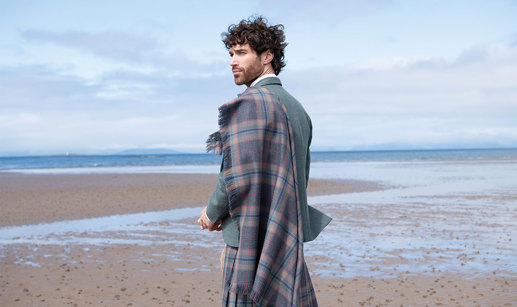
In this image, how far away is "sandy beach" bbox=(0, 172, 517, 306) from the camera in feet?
18.4

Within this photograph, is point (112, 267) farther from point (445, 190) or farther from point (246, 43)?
point (445, 190)

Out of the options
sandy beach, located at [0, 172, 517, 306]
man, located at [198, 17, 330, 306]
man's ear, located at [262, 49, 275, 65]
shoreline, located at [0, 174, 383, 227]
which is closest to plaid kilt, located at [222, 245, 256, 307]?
man, located at [198, 17, 330, 306]

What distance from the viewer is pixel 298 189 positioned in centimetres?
240

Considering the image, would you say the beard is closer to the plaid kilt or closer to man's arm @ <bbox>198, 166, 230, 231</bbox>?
man's arm @ <bbox>198, 166, 230, 231</bbox>

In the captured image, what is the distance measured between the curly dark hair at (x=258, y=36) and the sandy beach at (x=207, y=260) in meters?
3.62

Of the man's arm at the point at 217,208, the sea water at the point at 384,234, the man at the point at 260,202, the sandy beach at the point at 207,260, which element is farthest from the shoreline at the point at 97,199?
the man at the point at 260,202

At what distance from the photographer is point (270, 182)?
2.31 metres

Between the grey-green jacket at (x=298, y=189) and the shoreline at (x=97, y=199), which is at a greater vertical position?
the grey-green jacket at (x=298, y=189)

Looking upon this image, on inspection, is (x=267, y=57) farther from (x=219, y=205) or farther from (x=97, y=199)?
(x=97, y=199)

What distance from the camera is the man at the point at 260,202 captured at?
2.27 m

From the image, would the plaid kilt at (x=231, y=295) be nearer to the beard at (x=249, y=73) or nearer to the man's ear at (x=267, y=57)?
the beard at (x=249, y=73)

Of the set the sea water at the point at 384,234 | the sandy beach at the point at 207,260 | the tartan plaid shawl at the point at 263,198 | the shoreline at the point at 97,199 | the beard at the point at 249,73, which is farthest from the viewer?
the shoreline at the point at 97,199

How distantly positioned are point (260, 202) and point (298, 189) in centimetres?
21

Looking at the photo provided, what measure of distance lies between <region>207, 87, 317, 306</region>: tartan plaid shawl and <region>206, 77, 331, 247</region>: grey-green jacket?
67mm
